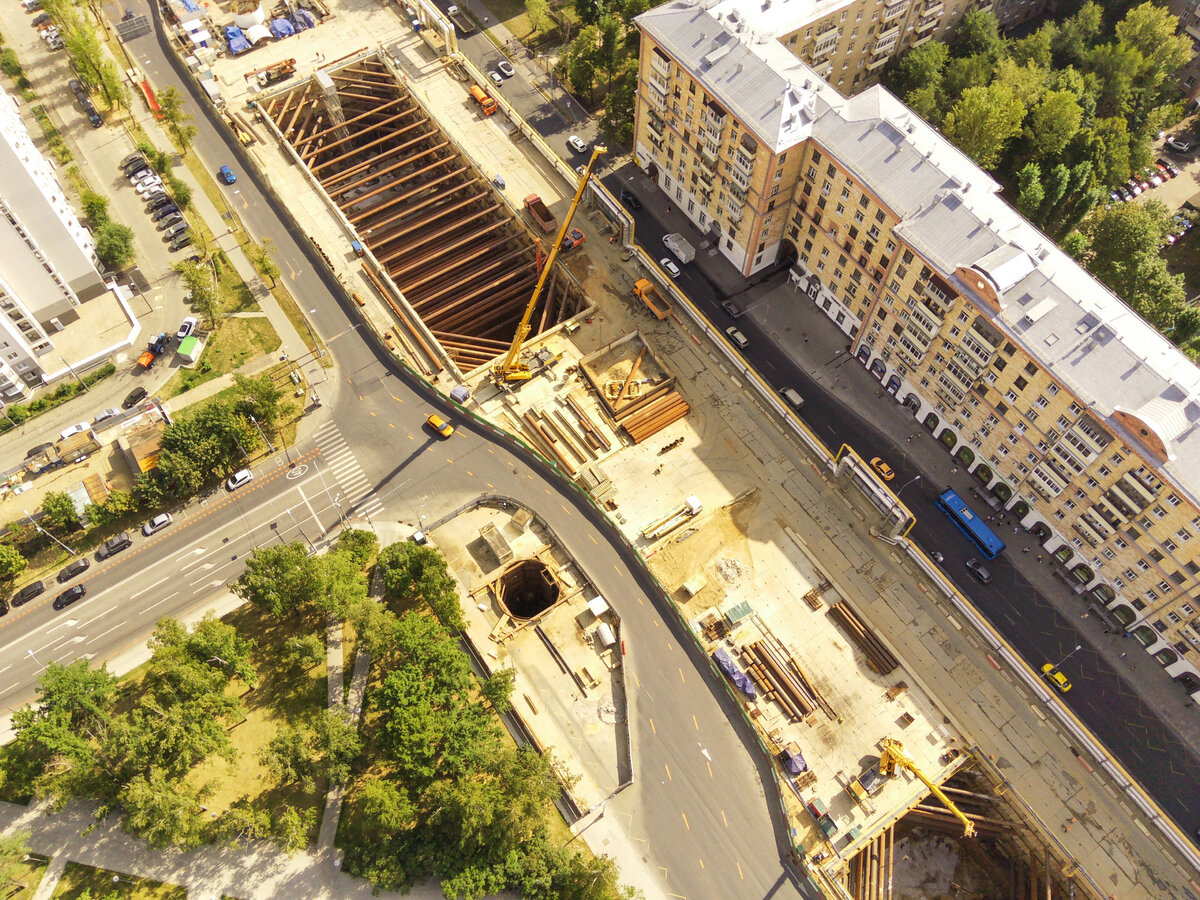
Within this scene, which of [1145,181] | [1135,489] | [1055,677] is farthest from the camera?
[1145,181]

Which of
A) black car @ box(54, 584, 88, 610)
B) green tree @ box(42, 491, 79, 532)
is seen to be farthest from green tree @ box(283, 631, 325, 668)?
green tree @ box(42, 491, 79, 532)

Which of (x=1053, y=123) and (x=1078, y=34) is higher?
(x=1078, y=34)

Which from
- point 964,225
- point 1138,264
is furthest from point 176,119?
point 1138,264

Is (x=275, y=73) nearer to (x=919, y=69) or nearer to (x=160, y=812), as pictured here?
(x=919, y=69)

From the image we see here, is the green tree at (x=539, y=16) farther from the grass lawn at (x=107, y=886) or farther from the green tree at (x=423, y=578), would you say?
the grass lawn at (x=107, y=886)

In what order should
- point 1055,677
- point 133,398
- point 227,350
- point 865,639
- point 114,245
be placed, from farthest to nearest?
point 114,245 → point 227,350 → point 133,398 → point 865,639 → point 1055,677

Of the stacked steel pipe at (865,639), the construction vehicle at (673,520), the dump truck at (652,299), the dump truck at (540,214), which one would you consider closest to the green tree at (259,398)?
the dump truck at (540,214)

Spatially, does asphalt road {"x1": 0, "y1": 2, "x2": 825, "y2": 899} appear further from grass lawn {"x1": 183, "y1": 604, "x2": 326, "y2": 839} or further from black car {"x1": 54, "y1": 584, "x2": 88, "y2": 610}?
grass lawn {"x1": 183, "y1": 604, "x2": 326, "y2": 839}

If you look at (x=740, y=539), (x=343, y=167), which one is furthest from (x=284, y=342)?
(x=740, y=539)

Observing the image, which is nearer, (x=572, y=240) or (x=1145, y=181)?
(x=572, y=240)
